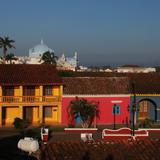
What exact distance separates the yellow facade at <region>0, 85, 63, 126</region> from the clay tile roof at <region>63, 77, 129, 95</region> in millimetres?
987

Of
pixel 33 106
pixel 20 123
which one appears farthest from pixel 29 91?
pixel 20 123

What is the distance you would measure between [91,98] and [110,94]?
1.57 metres

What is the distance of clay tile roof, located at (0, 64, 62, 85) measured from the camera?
3772 centimetres

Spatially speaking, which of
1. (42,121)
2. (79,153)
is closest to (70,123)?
(42,121)

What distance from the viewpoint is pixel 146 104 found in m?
39.5

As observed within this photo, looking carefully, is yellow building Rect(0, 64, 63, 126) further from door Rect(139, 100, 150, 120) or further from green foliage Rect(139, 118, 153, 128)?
door Rect(139, 100, 150, 120)

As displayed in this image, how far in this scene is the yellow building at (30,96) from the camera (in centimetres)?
3753

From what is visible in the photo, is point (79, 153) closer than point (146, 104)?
Yes

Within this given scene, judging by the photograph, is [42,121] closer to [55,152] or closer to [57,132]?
[57,132]

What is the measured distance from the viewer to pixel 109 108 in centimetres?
3859

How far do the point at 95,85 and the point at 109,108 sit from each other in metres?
2.33

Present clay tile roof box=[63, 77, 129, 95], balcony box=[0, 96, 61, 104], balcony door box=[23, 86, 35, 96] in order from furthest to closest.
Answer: clay tile roof box=[63, 77, 129, 95], balcony door box=[23, 86, 35, 96], balcony box=[0, 96, 61, 104]

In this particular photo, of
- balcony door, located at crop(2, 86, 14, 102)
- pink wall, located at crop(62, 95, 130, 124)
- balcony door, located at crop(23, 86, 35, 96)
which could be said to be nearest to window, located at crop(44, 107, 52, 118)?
pink wall, located at crop(62, 95, 130, 124)

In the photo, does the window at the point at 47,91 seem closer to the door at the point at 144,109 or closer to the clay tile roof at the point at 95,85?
the clay tile roof at the point at 95,85
